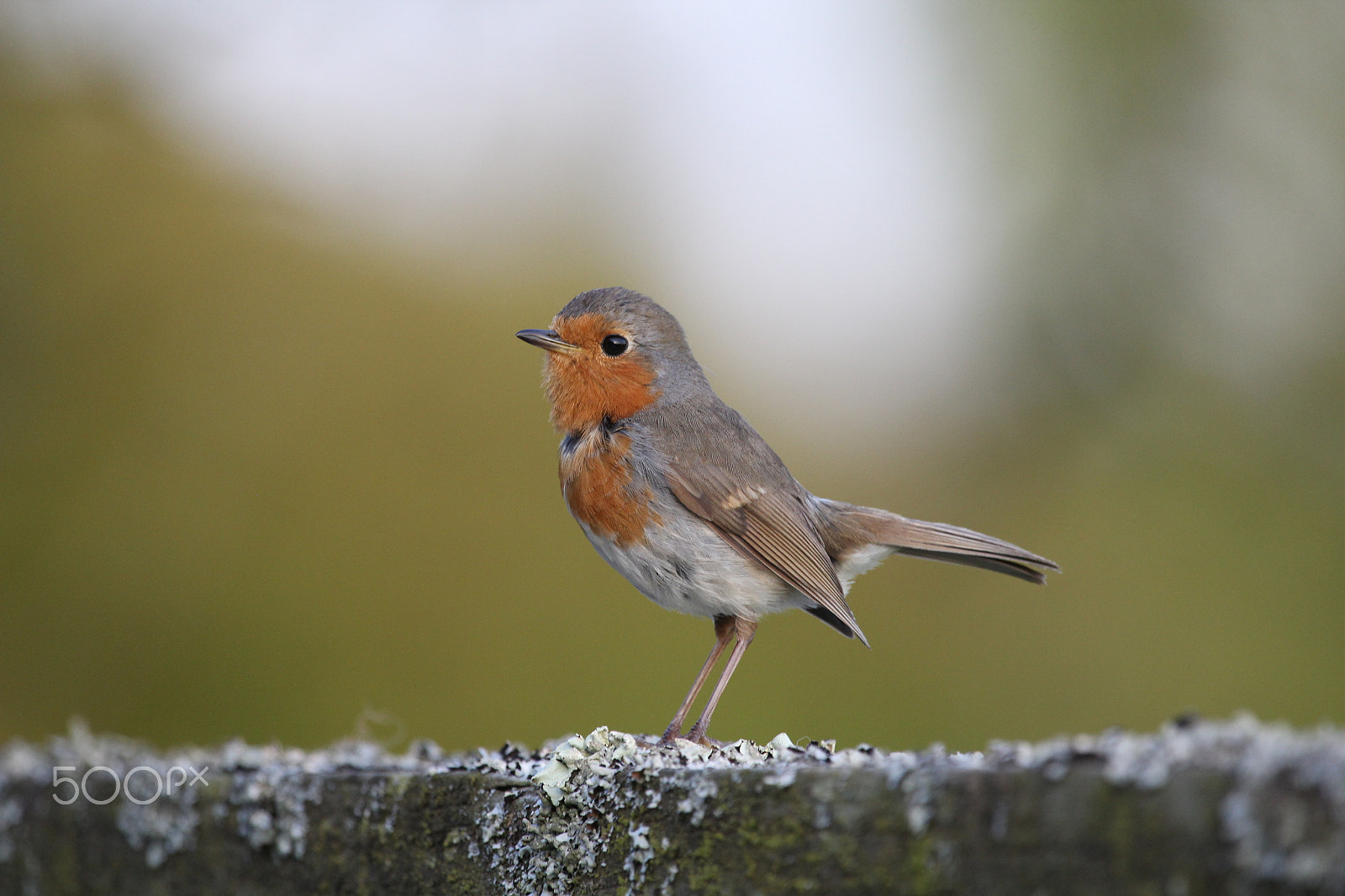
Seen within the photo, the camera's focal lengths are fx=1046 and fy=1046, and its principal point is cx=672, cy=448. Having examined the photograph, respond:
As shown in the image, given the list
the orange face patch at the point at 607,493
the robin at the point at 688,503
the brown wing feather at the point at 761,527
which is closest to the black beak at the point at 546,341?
the robin at the point at 688,503

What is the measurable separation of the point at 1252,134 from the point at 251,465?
506cm

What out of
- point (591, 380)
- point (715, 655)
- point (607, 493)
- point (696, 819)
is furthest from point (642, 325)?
point (696, 819)

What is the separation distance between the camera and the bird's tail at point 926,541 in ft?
10.3

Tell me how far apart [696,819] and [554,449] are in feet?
11.2

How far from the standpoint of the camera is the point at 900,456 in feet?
17.7

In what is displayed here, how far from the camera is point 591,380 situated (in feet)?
10.3

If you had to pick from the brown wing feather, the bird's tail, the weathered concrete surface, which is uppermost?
the bird's tail

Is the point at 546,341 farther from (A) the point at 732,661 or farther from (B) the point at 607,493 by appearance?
(A) the point at 732,661

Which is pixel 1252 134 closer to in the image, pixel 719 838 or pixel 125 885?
pixel 719 838

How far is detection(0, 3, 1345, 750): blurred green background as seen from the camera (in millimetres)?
4105

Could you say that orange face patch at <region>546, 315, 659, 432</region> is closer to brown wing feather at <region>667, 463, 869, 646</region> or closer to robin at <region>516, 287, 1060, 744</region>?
robin at <region>516, 287, 1060, 744</region>

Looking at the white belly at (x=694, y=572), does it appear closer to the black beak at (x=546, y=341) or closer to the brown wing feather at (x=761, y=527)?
the brown wing feather at (x=761, y=527)

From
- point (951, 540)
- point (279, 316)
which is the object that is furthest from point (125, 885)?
point (279, 316)

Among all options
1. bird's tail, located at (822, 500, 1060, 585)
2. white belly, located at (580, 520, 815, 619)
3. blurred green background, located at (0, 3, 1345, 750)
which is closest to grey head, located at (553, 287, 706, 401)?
white belly, located at (580, 520, 815, 619)
